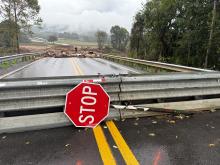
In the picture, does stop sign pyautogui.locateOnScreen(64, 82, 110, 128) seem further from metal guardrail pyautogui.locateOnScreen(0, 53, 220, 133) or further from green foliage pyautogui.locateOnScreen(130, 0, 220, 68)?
green foliage pyautogui.locateOnScreen(130, 0, 220, 68)

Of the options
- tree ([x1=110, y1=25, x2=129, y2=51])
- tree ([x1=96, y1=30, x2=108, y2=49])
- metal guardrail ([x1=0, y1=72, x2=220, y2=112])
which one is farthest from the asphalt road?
tree ([x1=110, y1=25, x2=129, y2=51])

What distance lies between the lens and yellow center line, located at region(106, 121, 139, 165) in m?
3.23

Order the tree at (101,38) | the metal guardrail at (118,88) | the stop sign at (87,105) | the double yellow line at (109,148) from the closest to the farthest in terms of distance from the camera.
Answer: the double yellow line at (109,148)
the metal guardrail at (118,88)
the stop sign at (87,105)
the tree at (101,38)

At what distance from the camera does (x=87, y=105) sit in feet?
14.7

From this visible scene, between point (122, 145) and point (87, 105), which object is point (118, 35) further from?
point (122, 145)

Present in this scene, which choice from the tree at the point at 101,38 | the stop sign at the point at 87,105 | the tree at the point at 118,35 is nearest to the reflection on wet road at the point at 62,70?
the stop sign at the point at 87,105

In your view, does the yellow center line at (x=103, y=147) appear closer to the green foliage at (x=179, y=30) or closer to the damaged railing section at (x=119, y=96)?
the damaged railing section at (x=119, y=96)

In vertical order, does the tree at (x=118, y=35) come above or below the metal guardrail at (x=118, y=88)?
above

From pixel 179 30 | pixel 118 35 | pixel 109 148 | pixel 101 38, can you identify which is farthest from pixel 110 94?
pixel 118 35

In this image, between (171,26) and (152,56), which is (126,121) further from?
(152,56)

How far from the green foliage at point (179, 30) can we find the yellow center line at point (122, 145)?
16.0 m

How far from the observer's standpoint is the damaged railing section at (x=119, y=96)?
413 cm

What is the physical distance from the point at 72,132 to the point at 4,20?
34.6m

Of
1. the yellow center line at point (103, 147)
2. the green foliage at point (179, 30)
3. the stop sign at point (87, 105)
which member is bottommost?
the yellow center line at point (103, 147)
